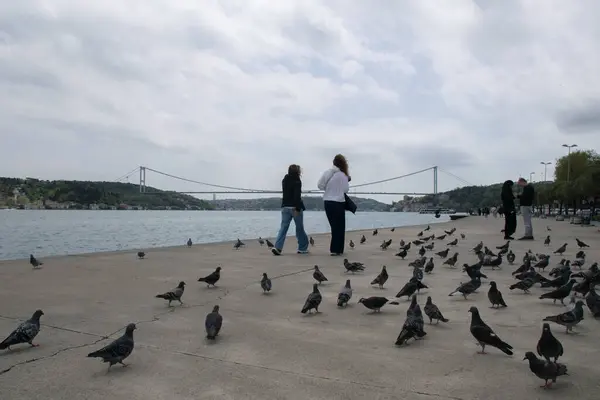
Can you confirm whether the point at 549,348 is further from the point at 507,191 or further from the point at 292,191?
the point at 507,191

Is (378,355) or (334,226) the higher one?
(334,226)

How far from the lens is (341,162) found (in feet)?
34.2

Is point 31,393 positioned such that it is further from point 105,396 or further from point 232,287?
point 232,287

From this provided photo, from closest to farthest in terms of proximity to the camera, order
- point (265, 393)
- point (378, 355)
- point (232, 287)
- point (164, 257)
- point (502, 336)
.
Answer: point (265, 393), point (378, 355), point (502, 336), point (232, 287), point (164, 257)

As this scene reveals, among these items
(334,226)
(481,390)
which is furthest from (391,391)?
(334,226)

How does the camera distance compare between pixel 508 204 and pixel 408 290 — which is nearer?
pixel 408 290

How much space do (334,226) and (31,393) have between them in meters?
7.97

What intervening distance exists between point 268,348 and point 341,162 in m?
7.17

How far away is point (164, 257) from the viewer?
1018 centimetres

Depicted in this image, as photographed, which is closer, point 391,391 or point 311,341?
point 391,391

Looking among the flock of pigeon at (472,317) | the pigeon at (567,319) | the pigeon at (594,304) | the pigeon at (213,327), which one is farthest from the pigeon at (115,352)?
the pigeon at (594,304)

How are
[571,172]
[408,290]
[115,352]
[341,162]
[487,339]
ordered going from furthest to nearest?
1. [571,172]
2. [341,162]
3. [408,290]
4. [487,339]
5. [115,352]

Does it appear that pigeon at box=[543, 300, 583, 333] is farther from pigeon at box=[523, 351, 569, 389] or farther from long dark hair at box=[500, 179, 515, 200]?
long dark hair at box=[500, 179, 515, 200]

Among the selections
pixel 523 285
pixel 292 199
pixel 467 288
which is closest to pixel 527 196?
pixel 292 199
